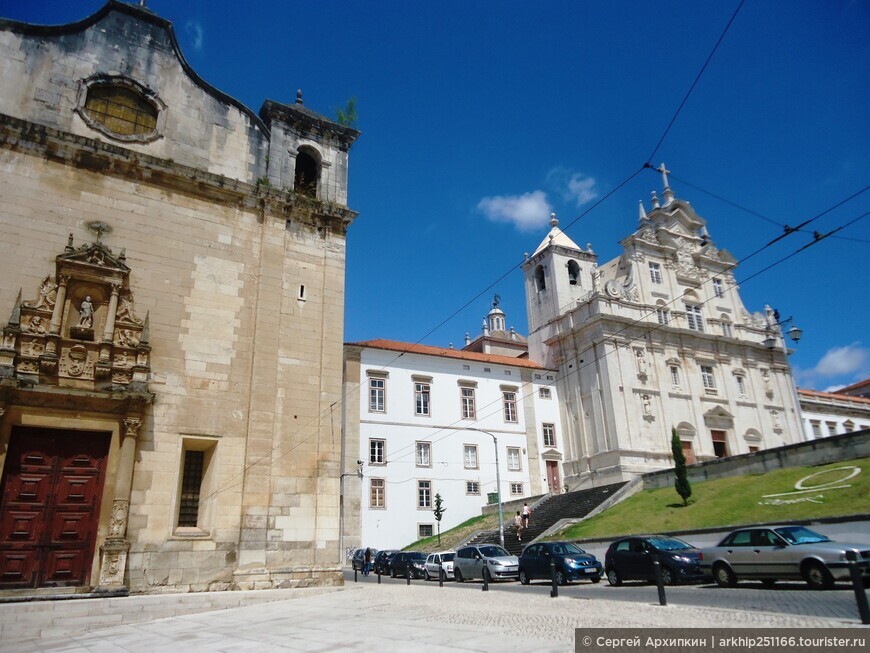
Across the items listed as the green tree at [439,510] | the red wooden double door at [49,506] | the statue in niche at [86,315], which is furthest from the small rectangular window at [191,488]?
the green tree at [439,510]

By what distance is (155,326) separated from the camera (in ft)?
50.4

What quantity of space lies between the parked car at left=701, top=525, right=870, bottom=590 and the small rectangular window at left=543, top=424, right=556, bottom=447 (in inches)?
1183

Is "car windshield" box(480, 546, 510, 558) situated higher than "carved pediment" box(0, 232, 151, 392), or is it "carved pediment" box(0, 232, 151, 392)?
"carved pediment" box(0, 232, 151, 392)

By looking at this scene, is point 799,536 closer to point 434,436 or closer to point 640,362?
point 434,436

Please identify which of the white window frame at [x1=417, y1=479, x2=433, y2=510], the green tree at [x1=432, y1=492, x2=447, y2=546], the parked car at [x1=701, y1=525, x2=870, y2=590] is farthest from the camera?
the white window frame at [x1=417, y1=479, x2=433, y2=510]

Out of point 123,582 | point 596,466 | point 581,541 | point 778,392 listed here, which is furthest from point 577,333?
point 123,582

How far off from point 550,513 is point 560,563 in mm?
17812

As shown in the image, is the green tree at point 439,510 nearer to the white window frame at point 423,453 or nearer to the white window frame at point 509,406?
the white window frame at point 423,453

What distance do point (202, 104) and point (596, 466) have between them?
3471cm

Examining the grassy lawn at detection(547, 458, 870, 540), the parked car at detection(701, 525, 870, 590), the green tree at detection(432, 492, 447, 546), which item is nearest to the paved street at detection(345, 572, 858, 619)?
the parked car at detection(701, 525, 870, 590)

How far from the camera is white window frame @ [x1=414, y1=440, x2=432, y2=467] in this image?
3975 cm

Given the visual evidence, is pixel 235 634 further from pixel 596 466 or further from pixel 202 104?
pixel 596 466

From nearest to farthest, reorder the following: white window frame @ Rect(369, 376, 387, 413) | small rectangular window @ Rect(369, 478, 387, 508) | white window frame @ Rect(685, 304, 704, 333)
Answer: small rectangular window @ Rect(369, 478, 387, 508) → white window frame @ Rect(369, 376, 387, 413) → white window frame @ Rect(685, 304, 704, 333)

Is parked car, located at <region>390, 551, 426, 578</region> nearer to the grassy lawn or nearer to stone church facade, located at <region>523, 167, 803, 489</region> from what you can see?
the grassy lawn
